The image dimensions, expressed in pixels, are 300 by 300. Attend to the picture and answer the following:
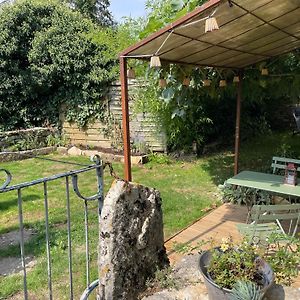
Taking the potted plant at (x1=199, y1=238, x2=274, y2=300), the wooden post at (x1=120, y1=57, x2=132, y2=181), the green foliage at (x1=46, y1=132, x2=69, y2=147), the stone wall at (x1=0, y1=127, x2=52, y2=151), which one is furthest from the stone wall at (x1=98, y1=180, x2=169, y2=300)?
the green foliage at (x1=46, y1=132, x2=69, y2=147)

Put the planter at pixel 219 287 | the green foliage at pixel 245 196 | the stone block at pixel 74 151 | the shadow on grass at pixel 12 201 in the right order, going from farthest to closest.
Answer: the stone block at pixel 74 151, the shadow on grass at pixel 12 201, the green foliage at pixel 245 196, the planter at pixel 219 287

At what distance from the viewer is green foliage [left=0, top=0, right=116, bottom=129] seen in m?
9.79

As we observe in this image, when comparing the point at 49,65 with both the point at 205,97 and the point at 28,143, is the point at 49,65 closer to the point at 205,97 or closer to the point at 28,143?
the point at 28,143

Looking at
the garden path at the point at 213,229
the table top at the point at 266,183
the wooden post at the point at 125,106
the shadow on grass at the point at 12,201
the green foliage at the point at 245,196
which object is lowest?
the garden path at the point at 213,229

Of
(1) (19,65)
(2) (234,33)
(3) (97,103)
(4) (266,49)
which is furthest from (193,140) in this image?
(1) (19,65)

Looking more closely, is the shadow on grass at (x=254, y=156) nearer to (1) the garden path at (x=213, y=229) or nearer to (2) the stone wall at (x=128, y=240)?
(1) the garden path at (x=213, y=229)

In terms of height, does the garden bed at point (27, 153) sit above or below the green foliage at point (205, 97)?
below

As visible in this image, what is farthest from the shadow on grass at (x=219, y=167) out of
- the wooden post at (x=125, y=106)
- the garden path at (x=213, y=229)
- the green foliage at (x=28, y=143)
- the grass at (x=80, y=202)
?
the green foliage at (x=28, y=143)

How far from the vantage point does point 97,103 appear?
974 cm

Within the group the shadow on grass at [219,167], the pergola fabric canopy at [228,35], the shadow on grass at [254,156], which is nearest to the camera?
the pergola fabric canopy at [228,35]

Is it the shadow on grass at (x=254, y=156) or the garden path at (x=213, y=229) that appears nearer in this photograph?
the garden path at (x=213, y=229)

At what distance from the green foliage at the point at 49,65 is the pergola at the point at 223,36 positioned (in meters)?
5.44

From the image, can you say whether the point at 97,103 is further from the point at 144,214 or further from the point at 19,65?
the point at 144,214

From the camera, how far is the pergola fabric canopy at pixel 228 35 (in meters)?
2.83
